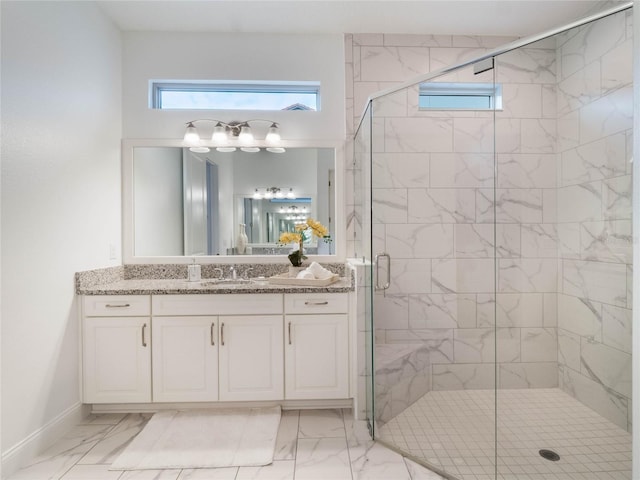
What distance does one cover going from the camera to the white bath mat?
1886 mm

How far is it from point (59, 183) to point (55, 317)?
0.78m

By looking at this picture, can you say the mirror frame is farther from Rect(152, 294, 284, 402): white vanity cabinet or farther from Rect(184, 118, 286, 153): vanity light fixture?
Rect(152, 294, 284, 402): white vanity cabinet

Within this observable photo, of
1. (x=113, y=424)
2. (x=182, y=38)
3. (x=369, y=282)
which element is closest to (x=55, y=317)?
(x=113, y=424)

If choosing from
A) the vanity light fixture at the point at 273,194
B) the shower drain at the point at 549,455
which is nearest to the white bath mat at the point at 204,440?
the shower drain at the point at 549,455

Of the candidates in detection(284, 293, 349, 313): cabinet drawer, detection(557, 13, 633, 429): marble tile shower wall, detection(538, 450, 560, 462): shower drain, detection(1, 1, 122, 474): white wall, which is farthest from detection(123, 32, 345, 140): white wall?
detection(538, 450, 560, 462): shower drain

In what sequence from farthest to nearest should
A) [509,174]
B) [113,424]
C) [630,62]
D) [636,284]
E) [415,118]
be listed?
[113,424] → [415,118] → [509,174] → [630,62] → [636,284]

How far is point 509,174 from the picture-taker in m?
1.77

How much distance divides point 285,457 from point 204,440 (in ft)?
1.60

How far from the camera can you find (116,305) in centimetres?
233

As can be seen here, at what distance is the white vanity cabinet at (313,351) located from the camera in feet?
7.75

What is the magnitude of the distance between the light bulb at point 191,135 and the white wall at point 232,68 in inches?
3.4

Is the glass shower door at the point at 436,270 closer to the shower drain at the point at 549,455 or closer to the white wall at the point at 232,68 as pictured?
the shower drain at the point at 549,455

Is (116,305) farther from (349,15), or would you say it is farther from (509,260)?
(349,15)

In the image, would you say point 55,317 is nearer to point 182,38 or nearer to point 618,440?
point 182,38
